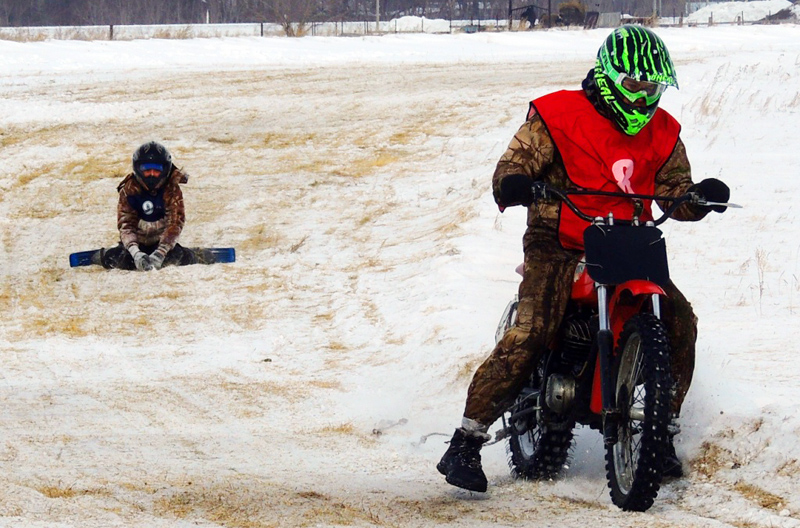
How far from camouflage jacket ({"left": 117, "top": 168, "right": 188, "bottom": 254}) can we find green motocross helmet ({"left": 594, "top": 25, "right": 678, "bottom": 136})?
7.99 meters

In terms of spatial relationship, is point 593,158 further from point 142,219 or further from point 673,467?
point 142,219

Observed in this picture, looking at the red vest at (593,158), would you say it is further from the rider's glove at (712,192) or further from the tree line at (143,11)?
the tree line at (143,11)

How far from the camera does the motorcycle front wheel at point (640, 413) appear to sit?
15.2 ft

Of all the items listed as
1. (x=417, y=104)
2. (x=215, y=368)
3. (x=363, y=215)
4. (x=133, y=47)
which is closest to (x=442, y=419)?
(x=215, y=368)

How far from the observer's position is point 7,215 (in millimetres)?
15289

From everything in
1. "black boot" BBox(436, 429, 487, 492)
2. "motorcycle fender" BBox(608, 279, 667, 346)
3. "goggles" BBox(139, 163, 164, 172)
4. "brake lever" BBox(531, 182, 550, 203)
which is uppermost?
"brake lever" BBox(531, 182, 550, 203)

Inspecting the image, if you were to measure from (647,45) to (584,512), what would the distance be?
2.14 metres

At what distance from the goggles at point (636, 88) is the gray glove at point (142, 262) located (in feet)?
25.7

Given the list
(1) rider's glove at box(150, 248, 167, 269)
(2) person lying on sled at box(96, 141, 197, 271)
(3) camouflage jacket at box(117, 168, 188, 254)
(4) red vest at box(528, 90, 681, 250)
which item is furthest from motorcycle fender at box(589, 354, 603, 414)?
(3) camouflage jacket at box(117, 168, 188, 254)

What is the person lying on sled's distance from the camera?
489 inches

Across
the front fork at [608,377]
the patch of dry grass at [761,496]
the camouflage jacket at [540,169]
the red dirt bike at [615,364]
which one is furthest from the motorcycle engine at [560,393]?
the patch of dry grass at [761,496]

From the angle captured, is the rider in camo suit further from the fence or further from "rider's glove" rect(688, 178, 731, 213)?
the fence

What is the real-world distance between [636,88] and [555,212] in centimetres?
68

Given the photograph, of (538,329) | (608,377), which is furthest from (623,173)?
(608,377)
